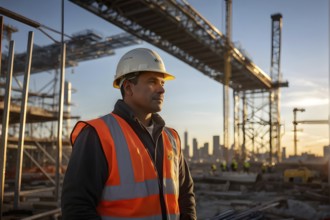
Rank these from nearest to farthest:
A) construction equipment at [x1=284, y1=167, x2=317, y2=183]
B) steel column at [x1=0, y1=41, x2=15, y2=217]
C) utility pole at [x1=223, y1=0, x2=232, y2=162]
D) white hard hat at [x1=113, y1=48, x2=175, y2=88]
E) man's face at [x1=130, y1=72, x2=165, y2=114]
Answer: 1. man's face at [x1=130, y1=72, x2=165, y2=114]
2. white hard hat at [x1=113, y1=48, x2=175, y2=88]
3. steel column at [x1=0, y1=41, x2=15, y2=217]
4. construction equipment at [x1=284, y1=167, x2=317, y2=183]
5. utility pole at [x1=223, y1=0, x2=232, y2=162]

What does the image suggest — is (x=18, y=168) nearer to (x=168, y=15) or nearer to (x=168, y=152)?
(x=168, y=152)

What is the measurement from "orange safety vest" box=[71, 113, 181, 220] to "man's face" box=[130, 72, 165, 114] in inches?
8.2

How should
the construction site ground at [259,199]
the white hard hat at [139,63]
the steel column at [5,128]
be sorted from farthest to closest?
the construction site ground at [259,199] → the steel column at [5,128] → the white hard hat at [139,63]

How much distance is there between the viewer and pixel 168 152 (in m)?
2.48

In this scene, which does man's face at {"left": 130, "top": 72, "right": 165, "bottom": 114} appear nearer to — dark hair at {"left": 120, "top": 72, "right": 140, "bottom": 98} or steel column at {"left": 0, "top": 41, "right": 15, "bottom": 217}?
dark hair at {"left": 120, "top": 72, "right": 140, "bottom": 98}

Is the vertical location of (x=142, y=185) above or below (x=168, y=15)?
below

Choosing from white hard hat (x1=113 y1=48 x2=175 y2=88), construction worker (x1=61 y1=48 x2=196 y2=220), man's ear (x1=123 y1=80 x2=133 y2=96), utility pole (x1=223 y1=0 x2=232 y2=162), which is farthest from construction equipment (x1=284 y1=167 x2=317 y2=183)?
man's ear (x1=123 y1=80 x2=133 y2=96)

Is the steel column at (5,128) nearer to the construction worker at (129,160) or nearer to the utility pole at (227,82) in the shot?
the construction worker at (129,160)

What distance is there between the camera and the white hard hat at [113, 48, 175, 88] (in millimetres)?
2525

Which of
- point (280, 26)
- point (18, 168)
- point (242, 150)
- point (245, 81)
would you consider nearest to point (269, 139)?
point (242, 150)

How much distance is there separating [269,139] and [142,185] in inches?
1631

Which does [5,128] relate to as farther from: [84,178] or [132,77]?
[84,178]

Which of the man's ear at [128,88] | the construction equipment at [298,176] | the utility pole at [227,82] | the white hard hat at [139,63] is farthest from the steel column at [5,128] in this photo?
the utility pole at [227,82]

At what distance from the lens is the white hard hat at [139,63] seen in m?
2.53
